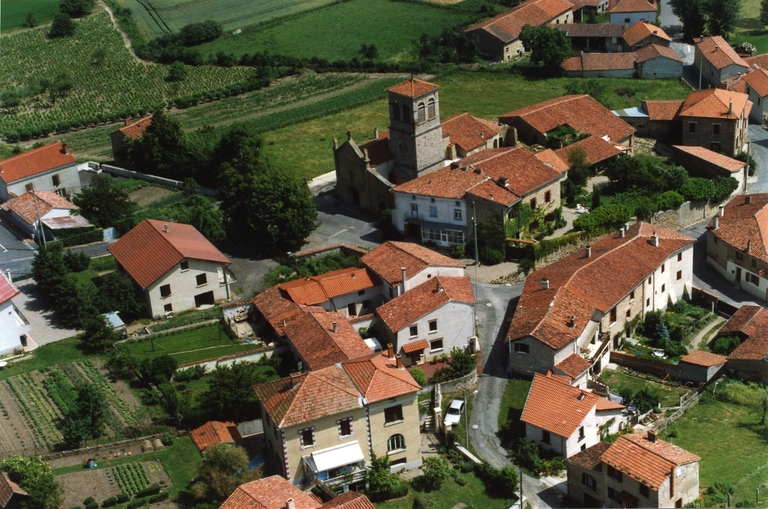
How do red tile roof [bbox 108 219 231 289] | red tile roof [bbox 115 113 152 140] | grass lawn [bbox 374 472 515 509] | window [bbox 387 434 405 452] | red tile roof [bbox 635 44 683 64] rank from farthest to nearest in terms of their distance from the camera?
red tile roof [bbox 635 44 683 64] < red tile roof [bbox 115 113 152 140] < red tile roof [bbox 108 219 231 289] < window [bbox 387 434 405 452] < grass lawn [bbox 374 472 515 509]

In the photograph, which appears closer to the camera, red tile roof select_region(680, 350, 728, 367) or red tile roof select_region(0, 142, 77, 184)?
red tile roof select_region(680, 350, 728, 367)

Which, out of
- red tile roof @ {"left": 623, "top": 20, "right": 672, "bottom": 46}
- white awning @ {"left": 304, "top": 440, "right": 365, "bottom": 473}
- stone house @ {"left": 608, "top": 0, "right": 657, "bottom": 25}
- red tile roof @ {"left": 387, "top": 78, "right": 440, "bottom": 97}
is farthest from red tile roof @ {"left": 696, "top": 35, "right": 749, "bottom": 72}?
white awning @ {"left": 304, "top": 440, "right": 365, "bottom": 473}

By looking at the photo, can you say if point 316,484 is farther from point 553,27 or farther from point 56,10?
point 56,10

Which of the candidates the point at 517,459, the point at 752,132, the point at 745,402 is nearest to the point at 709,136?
the point at 752,132

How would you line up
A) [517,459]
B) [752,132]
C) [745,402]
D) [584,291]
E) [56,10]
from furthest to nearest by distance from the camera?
[56,10] → [752,132] → [584,291] → [745,402] → [517,459]

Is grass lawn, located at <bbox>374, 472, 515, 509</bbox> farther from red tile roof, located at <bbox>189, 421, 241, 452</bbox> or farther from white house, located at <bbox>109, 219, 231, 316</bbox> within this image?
white house, located at <bbox>109, 219, 231, 316</bbox>

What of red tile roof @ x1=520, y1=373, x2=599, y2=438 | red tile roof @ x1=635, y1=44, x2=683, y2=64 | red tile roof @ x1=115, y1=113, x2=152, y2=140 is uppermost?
red tile roof @ x1=115, y1=113, x2=152, y2=140

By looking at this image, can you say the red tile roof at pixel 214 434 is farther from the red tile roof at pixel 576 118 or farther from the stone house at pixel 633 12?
the stone house at pixel 633 12
